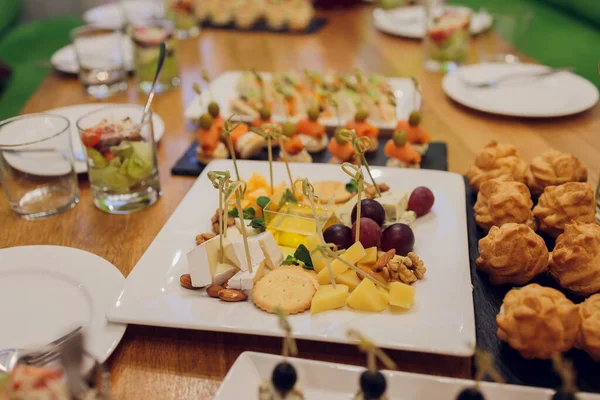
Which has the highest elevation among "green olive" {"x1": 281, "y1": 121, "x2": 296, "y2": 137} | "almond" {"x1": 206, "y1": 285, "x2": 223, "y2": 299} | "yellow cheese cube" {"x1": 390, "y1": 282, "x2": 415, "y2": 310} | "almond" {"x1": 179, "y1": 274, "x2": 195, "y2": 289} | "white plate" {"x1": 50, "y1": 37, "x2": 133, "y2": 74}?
"yellow cheese cube" {"x1": 390, "y1": 282, "x2": 415, "y2": 310}

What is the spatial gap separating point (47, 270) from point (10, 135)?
1.43 ft

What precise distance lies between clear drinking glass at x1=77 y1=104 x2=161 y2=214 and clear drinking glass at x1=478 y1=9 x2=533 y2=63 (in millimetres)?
1703

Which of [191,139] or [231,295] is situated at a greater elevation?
[231,295]

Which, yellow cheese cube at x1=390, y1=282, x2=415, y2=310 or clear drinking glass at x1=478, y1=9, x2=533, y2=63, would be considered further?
clear drinking glass at x1=478, y1=9, x2=533, y2=63

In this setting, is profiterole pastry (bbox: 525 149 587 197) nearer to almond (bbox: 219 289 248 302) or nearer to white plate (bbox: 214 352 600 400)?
white plate (bbox: 214 352 600 400)

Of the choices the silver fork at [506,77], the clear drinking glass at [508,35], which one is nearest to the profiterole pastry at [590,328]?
the silver fork at [506,77]

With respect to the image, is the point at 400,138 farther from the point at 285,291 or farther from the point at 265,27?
the point at 265,27

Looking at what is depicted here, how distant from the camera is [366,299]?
1053 mm

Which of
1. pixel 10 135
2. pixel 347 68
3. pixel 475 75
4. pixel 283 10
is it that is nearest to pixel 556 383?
pixel 10 135

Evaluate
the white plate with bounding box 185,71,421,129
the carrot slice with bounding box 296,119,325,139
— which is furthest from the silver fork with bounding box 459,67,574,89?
the carrot slice with bounding box 296,119,325,139

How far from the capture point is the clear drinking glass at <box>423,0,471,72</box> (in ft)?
8.07

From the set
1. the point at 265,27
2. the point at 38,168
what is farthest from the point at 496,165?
the point at 265,27

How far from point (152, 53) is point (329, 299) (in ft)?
5.22

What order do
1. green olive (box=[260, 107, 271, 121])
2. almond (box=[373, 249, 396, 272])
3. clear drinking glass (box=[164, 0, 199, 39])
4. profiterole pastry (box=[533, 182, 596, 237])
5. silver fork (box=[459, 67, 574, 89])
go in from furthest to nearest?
clear drinking glass (box=[164, 0, 199, 39]) → silver fork (box=[459, 67, 574, 89]) → green olive (box=[260, 107, 271, 121]) → profiterole pastry (box=[533, 182, 596, 237]) → almond (box=[373, 249, 396, 272])
